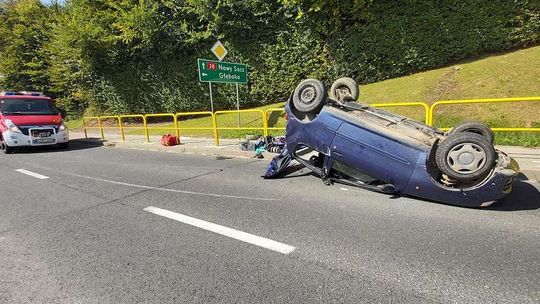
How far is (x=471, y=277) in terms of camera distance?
2807 mm

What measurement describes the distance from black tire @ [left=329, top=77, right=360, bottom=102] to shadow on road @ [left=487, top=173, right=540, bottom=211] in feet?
9.69

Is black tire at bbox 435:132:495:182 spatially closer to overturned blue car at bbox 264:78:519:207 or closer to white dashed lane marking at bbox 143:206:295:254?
overturned blue car at bbox 264:78:519:207

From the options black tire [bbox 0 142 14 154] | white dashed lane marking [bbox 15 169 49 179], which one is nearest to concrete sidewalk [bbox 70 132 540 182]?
black tire [bbox 0 142 14 154]

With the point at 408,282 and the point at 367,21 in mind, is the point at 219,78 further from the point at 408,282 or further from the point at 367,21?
the point at 408,282

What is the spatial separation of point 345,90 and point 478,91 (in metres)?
5.75

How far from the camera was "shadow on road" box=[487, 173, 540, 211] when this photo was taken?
4266mm

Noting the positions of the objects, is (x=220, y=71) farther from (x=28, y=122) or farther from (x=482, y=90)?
(x=482, y=90)

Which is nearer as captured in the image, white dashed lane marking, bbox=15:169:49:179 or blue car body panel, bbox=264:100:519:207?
blue car body panel, bbox=264:100:519:207

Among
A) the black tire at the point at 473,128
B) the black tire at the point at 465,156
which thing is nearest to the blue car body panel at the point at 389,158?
the black tire at the point at 465,156

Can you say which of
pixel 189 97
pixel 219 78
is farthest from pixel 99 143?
pixel 219 78

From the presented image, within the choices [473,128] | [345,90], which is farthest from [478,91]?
[473,128]

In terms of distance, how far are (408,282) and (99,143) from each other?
49.1 feet

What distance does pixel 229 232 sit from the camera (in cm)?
401

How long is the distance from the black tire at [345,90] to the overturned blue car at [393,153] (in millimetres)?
922
